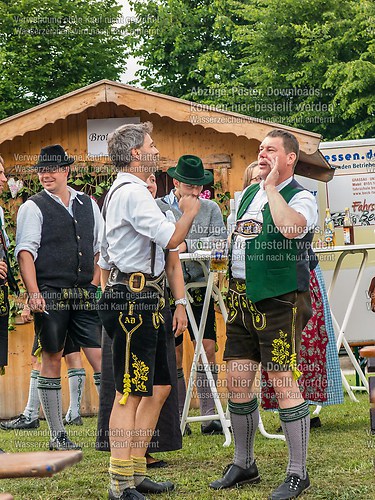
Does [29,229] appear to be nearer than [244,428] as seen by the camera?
No

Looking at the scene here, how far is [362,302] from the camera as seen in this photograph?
1089 centimetres

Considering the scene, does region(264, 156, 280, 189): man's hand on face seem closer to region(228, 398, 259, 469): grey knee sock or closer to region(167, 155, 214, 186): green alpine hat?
region(167, 155, 214, 186): green alpine hat

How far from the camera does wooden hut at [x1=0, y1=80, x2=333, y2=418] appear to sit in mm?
9312

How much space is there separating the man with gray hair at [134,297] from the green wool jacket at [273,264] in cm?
40

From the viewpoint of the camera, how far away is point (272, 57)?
1014 inches

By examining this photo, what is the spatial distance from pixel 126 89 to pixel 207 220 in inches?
90.9

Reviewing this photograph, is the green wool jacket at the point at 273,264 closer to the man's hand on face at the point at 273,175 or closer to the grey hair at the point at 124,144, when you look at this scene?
the man's hand on face at the point at 273,175

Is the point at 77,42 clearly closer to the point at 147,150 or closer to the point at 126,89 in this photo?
the point at 126,89

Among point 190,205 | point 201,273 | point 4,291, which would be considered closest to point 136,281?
point 190,205

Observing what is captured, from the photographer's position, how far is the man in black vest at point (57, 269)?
6.61 m

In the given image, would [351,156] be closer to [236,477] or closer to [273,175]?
[273,175]

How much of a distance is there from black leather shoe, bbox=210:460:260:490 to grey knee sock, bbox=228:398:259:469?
1.1 inches

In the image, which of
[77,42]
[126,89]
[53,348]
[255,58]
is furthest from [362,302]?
[77,42]

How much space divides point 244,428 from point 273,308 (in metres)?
0.70
